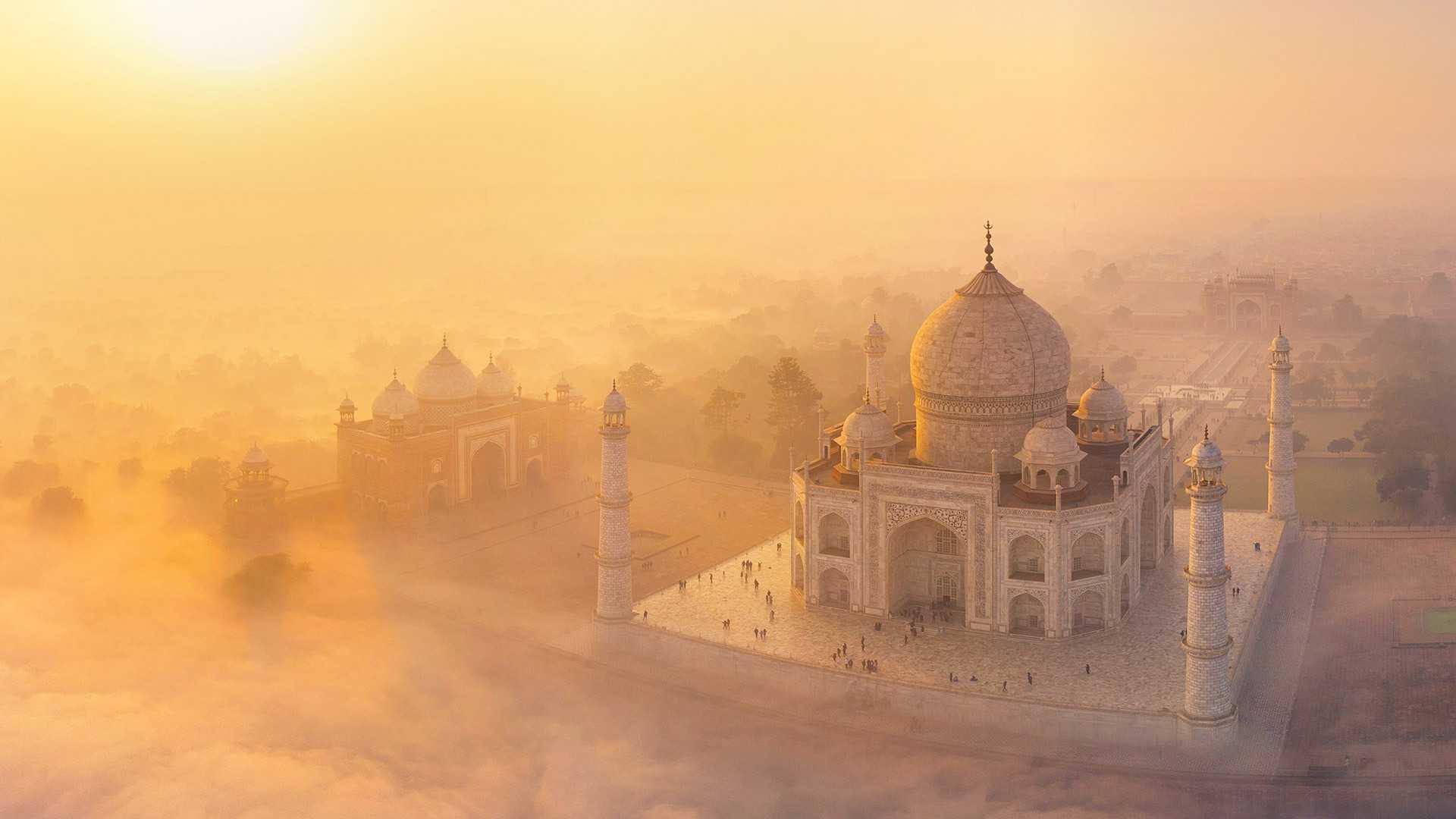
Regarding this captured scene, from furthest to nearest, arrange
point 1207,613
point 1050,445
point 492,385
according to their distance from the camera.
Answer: point 492,385
point 1050,445
point 1207,613

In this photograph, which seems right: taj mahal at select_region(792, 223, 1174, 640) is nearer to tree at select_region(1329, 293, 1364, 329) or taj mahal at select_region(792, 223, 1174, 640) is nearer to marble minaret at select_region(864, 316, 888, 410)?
marble minaret at select_region(864, 316, 888, 410)

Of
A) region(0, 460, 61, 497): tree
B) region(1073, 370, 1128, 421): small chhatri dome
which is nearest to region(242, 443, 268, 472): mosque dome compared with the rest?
region(0, 460, 61, 497): tree

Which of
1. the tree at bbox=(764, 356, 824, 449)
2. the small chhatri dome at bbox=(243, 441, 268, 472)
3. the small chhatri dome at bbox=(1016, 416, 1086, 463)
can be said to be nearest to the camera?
the small chhatri dome at bbox=(1016, 416, 1086, 463)

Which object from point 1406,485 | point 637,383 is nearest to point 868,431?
point 1406,485

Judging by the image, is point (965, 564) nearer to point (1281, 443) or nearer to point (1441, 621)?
point (1441, 621)

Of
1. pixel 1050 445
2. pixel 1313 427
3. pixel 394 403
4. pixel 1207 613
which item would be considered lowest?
pixel 1207 613

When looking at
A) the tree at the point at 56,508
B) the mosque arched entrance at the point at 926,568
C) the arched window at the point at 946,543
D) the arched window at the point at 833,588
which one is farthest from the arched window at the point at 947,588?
the tree at the point at 56,508
